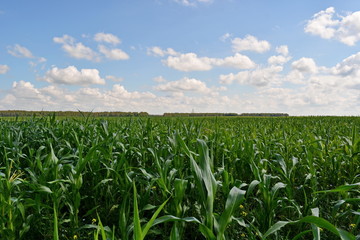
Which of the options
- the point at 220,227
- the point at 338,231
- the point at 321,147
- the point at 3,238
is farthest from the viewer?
the point at 321,147

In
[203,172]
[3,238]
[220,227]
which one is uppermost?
[203,172]

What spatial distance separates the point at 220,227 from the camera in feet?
5.11

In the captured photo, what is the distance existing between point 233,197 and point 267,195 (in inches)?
35.2

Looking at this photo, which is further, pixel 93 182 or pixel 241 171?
pixel 241 171

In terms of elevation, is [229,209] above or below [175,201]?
above

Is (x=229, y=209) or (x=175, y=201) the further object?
(x=175, y=201)

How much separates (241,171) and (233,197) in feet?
6.87

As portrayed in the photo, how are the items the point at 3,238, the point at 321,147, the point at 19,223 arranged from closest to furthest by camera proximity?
the point at 3,238 → the point at 19,223 → the point at 321,147

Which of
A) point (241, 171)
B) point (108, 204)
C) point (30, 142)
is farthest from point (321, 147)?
point (30, 142)

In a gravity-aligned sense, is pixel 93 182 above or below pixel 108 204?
above

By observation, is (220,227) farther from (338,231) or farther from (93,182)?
(93,182)

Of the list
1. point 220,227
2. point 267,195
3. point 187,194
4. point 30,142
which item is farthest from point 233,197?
point 30,142

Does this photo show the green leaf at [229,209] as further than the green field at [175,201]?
No

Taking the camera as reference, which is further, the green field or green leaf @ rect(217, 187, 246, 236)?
the green field
